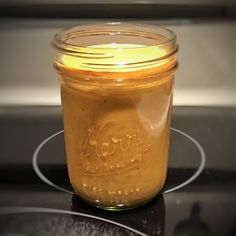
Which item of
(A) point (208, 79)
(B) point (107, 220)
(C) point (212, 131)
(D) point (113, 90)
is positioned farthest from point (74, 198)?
(A) point (208, 79)

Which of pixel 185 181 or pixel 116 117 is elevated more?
pixel 116 117

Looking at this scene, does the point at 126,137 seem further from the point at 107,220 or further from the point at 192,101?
the point at 192,101

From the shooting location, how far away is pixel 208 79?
86 cm

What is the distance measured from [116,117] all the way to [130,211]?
125 millimetres

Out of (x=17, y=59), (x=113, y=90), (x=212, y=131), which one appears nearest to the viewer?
(x=113, y=90)

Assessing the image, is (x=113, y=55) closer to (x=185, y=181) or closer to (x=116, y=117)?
(x=116, y=117)

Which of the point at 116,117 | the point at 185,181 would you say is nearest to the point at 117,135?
the point at 116,117

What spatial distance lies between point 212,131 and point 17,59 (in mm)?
387

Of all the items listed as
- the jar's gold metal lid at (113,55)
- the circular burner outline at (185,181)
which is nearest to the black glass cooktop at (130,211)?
the circular burner outline at (185,181)

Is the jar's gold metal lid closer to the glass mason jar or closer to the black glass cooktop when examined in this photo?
the glass mason jar

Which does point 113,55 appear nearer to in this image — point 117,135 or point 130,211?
point 117,135

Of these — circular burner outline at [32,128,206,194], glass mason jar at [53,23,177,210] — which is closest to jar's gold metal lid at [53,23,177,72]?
glass mason jar at [53,23,177,210]

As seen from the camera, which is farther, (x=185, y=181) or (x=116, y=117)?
(x=185, y=181)

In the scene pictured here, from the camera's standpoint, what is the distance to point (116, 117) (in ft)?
1.63
